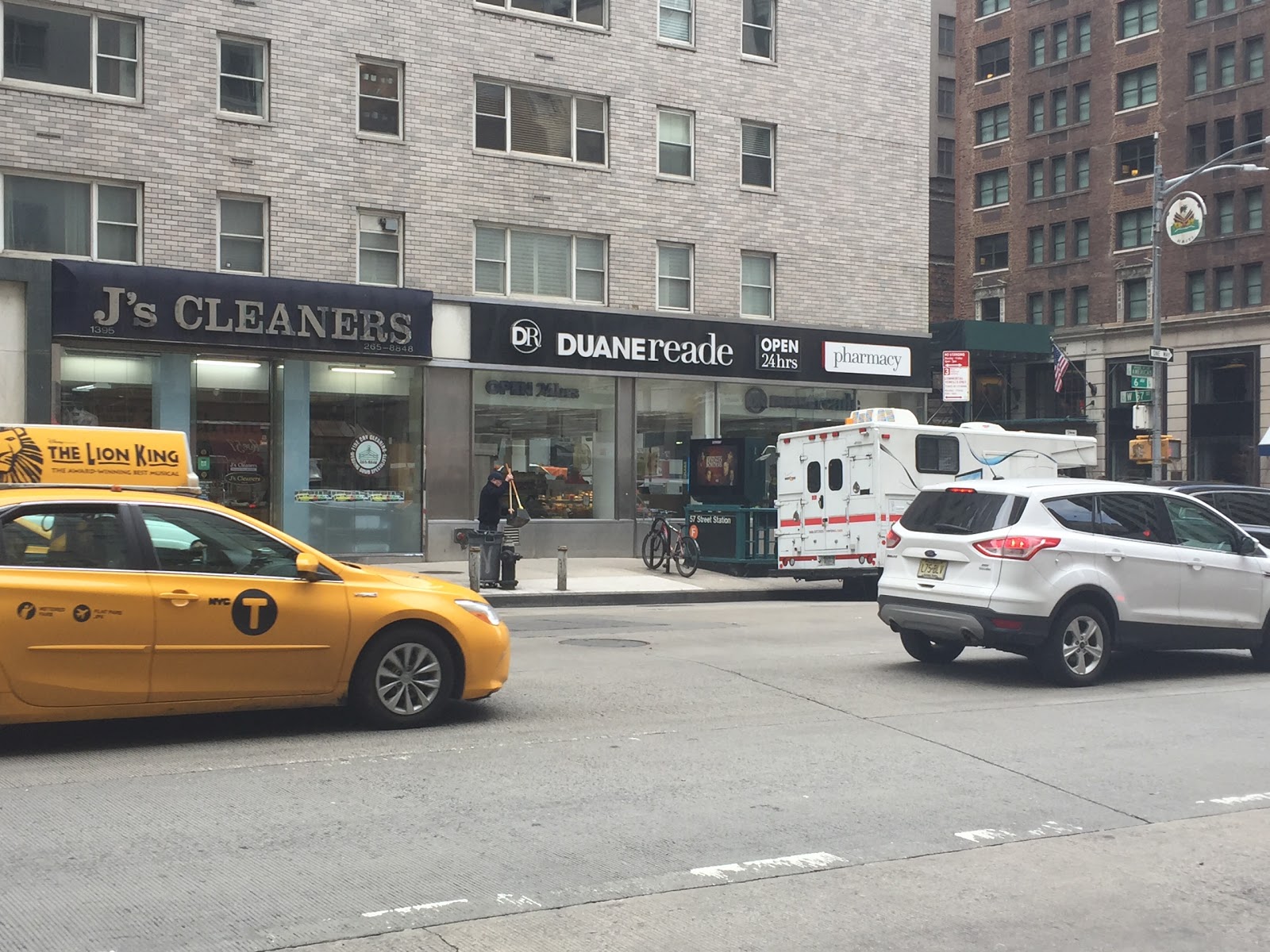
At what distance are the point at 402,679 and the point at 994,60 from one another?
59.9 m

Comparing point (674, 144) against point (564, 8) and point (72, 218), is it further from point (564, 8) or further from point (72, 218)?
point (72, 218)

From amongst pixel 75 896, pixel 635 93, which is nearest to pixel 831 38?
pixel 635 93

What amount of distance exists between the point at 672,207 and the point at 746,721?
61.1 feet

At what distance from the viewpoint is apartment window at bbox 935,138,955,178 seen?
64975 mm

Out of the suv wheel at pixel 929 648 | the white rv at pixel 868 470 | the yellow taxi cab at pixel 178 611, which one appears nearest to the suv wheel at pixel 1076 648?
the suv wheel at pixel 929 648

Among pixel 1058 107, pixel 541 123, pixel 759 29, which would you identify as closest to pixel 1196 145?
pixel 1058 107

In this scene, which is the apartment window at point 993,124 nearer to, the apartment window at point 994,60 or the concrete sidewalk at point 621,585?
the apartment window at point 994,60

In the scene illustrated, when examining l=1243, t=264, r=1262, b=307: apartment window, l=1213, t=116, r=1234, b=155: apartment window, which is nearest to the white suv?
l=1243, t=264, r=1262, b=307: apartment window

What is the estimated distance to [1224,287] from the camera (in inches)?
1998

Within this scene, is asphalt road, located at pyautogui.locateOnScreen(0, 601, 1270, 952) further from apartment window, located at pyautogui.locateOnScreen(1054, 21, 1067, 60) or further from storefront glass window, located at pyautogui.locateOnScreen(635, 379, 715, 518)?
apartment window, located at pyautogui.locateOnScreen(1054, 21, 1067, 60)

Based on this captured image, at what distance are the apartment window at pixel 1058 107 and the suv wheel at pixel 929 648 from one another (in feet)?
168

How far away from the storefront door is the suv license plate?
44.4 feet

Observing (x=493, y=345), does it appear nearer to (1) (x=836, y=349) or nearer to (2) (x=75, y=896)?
(1) (x=836, y=349)

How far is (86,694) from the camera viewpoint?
7246 millimetres
